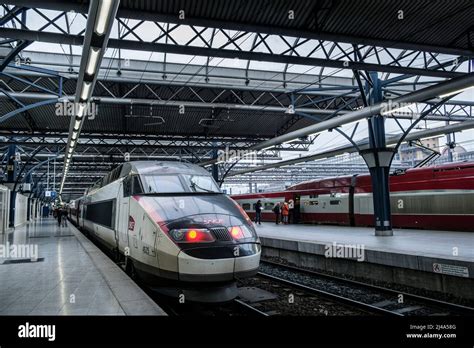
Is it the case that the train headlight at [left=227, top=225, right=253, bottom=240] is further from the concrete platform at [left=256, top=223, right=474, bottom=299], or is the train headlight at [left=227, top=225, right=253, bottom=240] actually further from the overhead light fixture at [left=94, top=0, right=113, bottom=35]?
the concrete platform at [left=256, top=223, right=474, bottom=299]

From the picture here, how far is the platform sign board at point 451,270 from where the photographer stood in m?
8.25

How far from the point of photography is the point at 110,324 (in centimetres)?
434

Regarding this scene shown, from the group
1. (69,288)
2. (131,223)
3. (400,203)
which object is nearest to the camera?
(69,288)

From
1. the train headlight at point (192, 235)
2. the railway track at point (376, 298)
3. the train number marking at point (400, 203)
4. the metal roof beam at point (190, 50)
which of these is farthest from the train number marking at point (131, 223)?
the train number marking at point (400, 203)

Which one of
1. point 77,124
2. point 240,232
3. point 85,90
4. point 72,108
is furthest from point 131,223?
point 77,124

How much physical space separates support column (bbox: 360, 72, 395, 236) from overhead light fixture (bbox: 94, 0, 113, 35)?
1106 cm

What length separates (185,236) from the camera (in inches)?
249

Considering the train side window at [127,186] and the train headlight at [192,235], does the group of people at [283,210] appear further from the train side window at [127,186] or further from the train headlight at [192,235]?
the train headlight at [192,235]

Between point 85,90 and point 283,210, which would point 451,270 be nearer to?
point 85,90

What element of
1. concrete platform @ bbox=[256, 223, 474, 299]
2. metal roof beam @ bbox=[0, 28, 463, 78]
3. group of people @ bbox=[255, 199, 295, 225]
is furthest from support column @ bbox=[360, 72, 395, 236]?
group of people @ bbox=[255, 199, 295, 225]

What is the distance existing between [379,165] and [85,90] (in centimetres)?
1121

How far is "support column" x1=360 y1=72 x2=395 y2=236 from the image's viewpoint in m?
14.8

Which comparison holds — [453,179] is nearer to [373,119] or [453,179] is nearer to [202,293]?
[373,119]

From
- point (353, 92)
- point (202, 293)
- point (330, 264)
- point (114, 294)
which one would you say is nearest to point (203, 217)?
point (202, 293)
